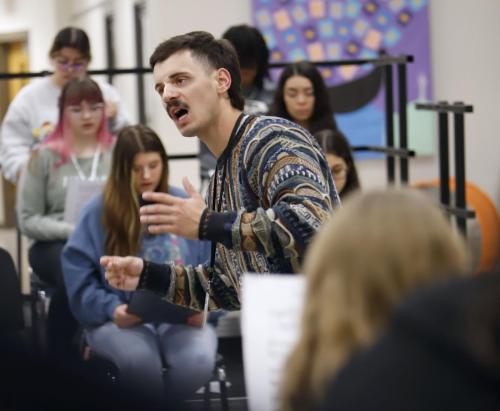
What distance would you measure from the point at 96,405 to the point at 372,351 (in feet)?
1.84

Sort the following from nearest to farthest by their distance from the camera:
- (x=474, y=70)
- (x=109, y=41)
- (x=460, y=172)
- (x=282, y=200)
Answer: (x=282, y=200)
(x=460, y=172)
(x=474, y=70)
(x=109, y=41)

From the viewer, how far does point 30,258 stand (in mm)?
4906

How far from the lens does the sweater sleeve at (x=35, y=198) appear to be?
15.8 ft

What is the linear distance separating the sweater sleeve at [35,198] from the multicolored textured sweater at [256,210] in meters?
2.06

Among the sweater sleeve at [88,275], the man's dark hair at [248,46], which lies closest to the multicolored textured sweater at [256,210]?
the sweater sleeve at [88,275]

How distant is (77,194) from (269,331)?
123 inches

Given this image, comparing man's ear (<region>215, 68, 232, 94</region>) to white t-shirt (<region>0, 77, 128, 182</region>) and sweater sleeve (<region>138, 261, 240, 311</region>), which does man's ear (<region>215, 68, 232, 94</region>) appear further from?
white t-shirt (<region>0, 77, 128, 182</region>)

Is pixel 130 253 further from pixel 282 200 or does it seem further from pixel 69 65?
pixel 282 200

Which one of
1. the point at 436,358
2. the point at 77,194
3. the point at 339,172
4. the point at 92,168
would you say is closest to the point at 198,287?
the point at 436,358

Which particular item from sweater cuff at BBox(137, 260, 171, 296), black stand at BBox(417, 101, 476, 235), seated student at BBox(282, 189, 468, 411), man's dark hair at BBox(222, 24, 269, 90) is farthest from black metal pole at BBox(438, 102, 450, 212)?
seated student at BBox(282, 189, 468, 411)

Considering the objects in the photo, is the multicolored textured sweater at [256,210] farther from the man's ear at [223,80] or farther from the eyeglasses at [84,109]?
the eyeglasses at [84,109]

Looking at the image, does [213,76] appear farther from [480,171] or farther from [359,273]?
[480,171]

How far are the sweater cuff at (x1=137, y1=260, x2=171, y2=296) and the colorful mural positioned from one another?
5020 mm

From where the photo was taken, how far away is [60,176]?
16.0 feet
